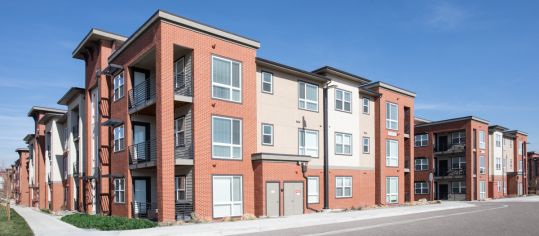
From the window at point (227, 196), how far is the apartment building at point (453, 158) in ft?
110

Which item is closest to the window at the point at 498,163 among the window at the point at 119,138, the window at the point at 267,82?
the window at the point at 267,82

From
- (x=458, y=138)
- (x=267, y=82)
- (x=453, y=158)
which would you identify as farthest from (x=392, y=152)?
(x=453, y=158)

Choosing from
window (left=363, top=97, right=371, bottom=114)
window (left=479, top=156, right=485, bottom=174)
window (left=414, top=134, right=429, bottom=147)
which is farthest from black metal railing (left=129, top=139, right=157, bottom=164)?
window (left=479, top=156, right=485, bottom=174)

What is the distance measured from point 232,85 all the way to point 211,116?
7.32ft

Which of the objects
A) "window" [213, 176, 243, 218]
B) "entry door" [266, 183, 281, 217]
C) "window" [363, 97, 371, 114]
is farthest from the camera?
"window" [363, 97, 371, 114]

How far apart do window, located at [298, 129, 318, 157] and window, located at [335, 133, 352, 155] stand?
2.09m

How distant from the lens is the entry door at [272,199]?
77.5 ft

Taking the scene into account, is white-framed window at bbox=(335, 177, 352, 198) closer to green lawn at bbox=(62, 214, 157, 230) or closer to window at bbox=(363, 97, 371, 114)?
window at bbox=(363, 97, 371, 114)

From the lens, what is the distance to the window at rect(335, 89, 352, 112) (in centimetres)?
3111

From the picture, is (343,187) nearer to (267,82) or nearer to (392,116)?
(392,116)

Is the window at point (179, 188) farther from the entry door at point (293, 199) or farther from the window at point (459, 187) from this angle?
the window at point (459, 187)

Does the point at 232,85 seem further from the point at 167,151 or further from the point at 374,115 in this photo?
the point at 374,115

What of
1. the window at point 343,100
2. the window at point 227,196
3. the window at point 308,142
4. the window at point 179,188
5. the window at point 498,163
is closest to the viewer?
the window at point 227,196

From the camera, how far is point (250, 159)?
938 inches
